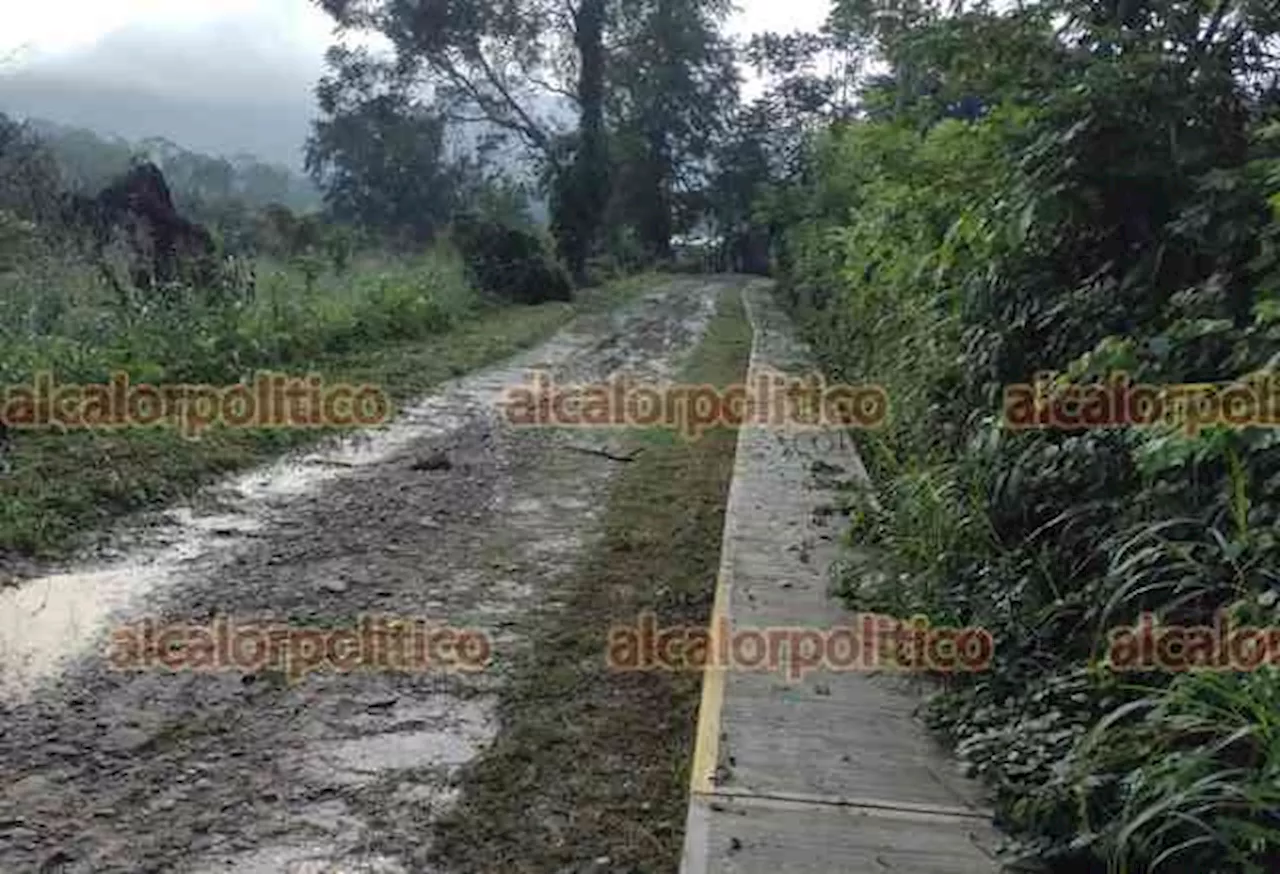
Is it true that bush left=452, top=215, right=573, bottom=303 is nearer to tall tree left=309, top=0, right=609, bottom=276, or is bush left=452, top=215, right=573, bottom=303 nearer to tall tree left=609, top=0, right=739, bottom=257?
tall tree left=309, top=0, right=609, bottom=276

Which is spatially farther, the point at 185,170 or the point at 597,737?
the point at 185,170

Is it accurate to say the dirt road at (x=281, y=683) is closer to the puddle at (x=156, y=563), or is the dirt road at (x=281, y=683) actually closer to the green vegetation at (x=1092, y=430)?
the puddle at (x=156, y=563)

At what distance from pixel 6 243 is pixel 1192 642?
7.47 metres

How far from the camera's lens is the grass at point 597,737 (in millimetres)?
2619

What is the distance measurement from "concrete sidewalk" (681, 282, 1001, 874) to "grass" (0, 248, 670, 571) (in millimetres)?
2818

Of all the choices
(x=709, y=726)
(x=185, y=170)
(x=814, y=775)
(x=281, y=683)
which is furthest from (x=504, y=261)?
(x=185, y=170)

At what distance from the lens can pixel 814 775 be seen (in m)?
2.80

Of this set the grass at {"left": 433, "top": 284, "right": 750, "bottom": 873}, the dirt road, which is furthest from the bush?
the grass at {"left": 433, "top": 284, "right": 750, "bottom": 873}

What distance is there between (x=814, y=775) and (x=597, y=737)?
2.21 ft

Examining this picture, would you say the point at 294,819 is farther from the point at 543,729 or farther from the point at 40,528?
the point at 40,528

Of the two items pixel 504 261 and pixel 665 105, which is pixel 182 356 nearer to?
pixel 504 261

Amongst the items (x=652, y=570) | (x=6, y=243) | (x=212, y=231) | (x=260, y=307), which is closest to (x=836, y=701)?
(x=652, y=570)

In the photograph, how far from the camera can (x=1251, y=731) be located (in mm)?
2039

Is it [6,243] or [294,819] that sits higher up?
[6,243]
